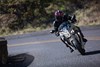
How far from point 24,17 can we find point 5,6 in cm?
227

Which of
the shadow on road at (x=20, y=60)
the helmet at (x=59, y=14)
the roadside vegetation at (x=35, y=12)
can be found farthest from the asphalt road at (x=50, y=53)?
the roadside vegetation at (x=35, y=12)

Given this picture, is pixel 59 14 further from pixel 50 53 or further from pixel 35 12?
pixel 35 12

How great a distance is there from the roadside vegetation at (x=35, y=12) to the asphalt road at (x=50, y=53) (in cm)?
375

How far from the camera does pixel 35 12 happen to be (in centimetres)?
2561

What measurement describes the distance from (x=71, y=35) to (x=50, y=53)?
2.35m

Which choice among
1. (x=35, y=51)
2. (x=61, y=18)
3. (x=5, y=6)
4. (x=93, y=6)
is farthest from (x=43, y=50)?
(x=5, y=6)

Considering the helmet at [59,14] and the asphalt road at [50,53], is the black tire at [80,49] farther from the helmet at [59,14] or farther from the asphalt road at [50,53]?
the helmet at [59,14]

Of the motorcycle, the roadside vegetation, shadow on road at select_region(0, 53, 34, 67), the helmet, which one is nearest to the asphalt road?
shadow on road at select_region(0, 53, 34, 67)

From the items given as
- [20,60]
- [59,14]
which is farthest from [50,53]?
[59,14]

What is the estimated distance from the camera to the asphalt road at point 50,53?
1121cm

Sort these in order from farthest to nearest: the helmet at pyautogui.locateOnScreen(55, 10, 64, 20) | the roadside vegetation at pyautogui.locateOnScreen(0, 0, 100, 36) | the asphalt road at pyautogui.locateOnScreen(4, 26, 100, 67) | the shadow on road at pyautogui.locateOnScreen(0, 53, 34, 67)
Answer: the roadside vegetation at pyautogui.locateOnScreen(0, 0, 100, 36), the shadow on road at pyautogui.locateOnScreen(0, 53, 34, 67), the helmet at pyautogui.locateOnScreen(55, 10, 64, 20), the asphalt road at pyautogui.locateOnScreen(4, 26, 100, 67)

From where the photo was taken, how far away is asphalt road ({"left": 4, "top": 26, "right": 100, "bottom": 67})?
11215 mm

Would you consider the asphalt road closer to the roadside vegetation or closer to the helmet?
the helmet

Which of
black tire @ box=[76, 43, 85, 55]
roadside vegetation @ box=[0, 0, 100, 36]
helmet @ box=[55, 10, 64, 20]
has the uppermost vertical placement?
helmet @ box=[55, 10, 64, 20]
